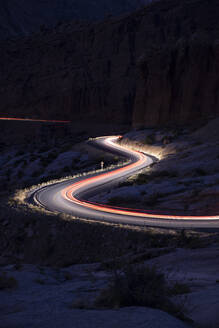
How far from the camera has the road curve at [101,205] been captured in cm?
2062

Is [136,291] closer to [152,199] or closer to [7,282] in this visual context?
[7,282]

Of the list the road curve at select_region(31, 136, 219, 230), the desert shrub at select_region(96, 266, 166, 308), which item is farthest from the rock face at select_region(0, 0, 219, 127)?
the desert shrub at select_region(96, 266, 166, 308)

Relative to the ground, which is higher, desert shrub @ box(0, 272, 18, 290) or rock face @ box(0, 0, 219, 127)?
rock face @ box(0, 0, 219, 127)

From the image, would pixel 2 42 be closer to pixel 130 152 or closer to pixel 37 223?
pixel 130 152

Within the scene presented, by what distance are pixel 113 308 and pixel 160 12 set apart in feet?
333

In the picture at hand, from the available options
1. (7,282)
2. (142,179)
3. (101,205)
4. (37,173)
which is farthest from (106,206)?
(37,173)

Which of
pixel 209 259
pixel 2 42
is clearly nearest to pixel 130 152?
pixel 209 259

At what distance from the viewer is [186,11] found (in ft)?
307

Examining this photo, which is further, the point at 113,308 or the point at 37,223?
the point at 37,223

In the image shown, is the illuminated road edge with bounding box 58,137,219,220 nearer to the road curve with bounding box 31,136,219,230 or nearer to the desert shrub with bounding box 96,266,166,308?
the road curve with bounding box 31,136,219,230

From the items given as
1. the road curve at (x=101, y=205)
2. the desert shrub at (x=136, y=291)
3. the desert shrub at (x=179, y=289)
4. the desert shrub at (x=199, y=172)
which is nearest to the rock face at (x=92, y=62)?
the road curve at (x=101, y=205)

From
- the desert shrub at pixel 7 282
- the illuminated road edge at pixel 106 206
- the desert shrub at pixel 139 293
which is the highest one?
the illuminated road edge at pixel 106 206

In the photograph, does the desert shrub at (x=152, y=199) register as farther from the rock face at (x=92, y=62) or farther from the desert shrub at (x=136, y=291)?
the rock face at (x=92, y=62)

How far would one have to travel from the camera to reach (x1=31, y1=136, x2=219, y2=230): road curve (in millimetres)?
20625
